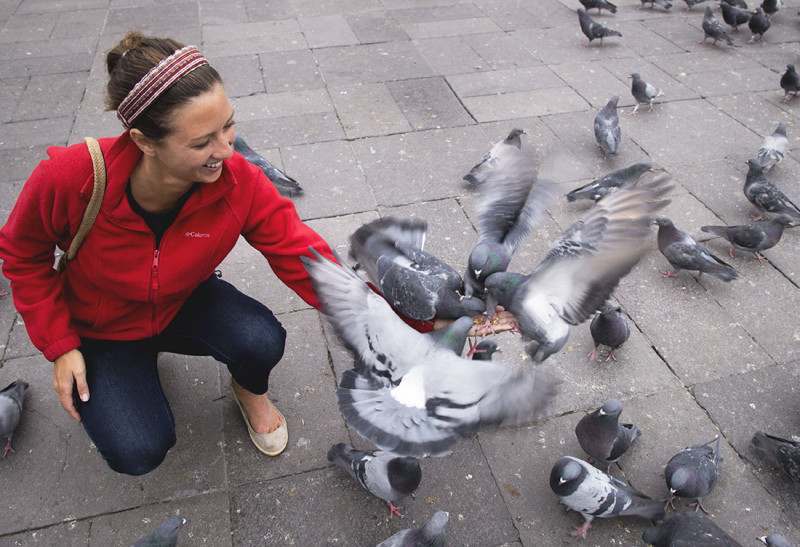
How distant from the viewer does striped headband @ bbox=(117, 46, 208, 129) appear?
70.5 inches

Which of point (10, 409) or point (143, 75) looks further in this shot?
point (10, 409)

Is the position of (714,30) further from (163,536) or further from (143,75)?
(163,536)

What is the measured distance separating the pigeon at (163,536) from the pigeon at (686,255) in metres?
3.49

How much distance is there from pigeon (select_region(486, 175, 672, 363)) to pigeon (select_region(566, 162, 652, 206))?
177cm

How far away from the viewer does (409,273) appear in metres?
2.90

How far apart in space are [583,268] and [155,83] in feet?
6.30

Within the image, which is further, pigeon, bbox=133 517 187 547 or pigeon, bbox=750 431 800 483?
pigeon, bbox=750 431 800 483

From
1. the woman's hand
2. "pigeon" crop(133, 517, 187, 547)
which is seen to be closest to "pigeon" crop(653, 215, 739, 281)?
"pigeon" crop(133, 517, 187, 547)

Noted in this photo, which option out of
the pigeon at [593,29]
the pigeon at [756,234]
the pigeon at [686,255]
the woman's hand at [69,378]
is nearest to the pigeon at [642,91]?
the pigeon at [593,29]

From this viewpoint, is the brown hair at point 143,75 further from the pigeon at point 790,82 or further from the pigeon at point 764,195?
the pigeon at point 790,82

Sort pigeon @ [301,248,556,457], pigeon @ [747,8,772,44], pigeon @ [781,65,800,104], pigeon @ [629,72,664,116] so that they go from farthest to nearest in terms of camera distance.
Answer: pigeon @ [747,8,772,44] → pigeon @ [781,65,800,104] → pigeon @ [629,72,664,116] → pigeon @ [301,248,556,457]

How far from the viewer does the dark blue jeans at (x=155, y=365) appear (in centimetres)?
227

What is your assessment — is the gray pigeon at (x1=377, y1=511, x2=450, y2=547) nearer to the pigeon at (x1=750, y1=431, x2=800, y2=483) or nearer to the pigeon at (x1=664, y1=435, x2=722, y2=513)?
the pigeon at (x1=664, y1=435, x2=722, y2=513)

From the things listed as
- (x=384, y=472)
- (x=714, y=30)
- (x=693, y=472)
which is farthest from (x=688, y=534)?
(x=714, y=30)
